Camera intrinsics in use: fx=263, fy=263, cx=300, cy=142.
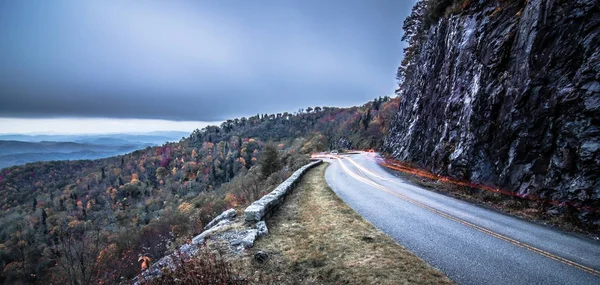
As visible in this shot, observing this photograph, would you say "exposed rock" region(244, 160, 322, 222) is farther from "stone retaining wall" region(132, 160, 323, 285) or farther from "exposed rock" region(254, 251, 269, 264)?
"exposed rock" region(254, 251, 269, 264)

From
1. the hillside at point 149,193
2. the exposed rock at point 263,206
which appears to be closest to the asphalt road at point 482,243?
the exposed rock at point 263,206

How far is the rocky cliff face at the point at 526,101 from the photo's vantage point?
9.30 meters

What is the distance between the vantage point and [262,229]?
8242mm

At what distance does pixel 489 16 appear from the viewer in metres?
15.9

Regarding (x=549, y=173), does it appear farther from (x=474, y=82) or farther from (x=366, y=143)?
(x=366, y=143)

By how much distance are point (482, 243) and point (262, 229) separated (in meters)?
6.23

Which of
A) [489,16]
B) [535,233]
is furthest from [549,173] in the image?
[489,16]

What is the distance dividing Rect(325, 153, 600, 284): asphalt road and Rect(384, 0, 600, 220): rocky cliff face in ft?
8.18

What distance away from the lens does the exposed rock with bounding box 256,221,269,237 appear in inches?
315

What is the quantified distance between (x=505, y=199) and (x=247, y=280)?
11811mm

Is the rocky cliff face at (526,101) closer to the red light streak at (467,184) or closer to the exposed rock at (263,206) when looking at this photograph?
the red light streak at (467,184)

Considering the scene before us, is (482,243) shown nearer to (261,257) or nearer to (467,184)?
(261,257)

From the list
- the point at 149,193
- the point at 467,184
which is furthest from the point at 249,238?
the point at 149,193

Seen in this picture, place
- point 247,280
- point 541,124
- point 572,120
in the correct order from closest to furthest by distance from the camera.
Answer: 1. point 247,280
2. point 572,120
3. point 541,124
